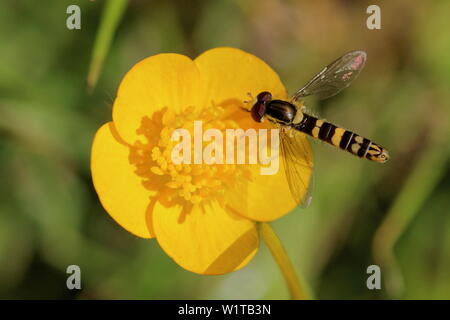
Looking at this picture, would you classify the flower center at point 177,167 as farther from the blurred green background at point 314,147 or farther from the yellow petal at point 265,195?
the blurred green background at point 314,147

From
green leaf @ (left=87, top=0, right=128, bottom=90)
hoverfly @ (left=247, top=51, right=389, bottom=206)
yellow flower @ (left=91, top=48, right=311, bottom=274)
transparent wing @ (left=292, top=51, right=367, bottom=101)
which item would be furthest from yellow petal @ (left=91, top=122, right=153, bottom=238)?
transparent wing @ (left=292, top=51, right=367, bottom=101)

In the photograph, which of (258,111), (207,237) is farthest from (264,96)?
(207,237)

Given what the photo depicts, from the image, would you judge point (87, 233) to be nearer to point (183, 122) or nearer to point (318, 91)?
point (183, 122)

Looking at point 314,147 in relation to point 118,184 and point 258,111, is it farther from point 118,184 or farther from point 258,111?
point 118,184

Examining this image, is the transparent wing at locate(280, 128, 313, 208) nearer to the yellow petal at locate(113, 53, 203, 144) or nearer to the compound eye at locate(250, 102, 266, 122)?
the compound eye at locate(250, 102, 266, 122)

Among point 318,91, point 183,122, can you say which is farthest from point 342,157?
point 183,122

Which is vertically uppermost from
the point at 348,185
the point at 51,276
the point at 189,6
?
the point at 189,6
